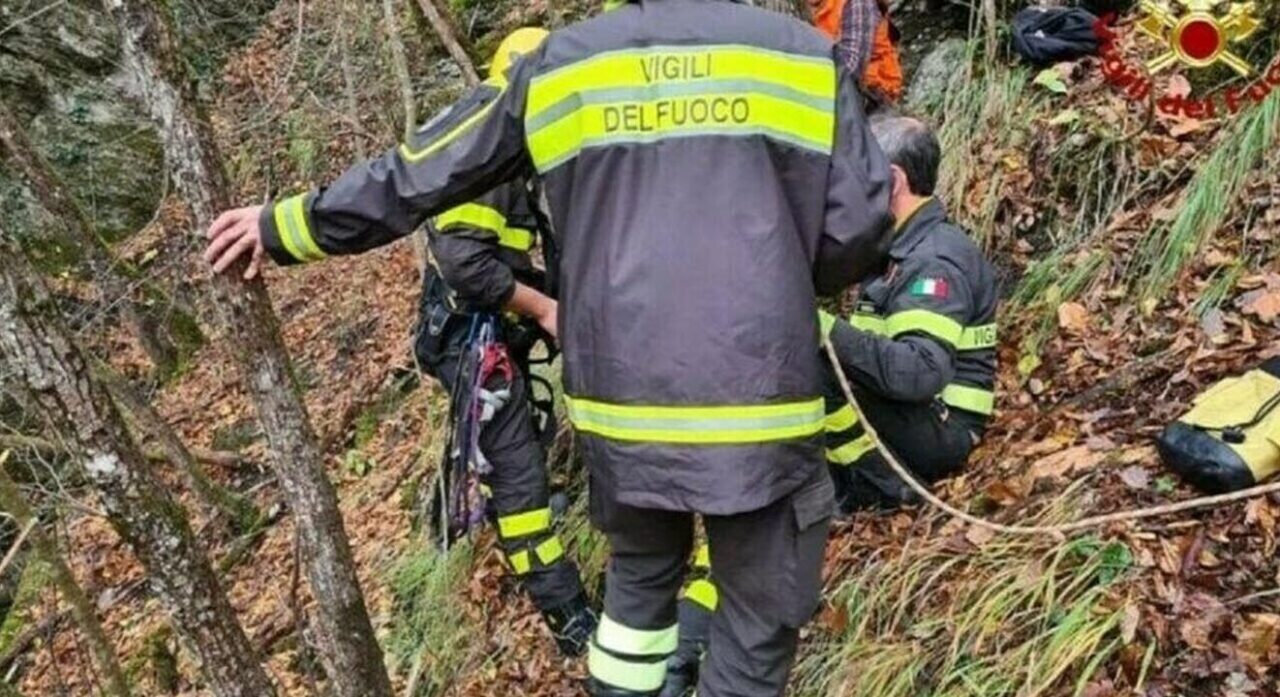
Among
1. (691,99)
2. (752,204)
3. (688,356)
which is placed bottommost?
(688,356)

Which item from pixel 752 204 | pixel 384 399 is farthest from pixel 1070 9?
pixel 384 399

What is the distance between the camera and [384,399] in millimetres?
7277

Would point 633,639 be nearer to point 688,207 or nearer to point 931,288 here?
point 688,207

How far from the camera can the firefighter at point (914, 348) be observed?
3.58m

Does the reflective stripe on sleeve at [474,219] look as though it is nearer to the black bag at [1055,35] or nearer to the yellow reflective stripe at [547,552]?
the yellow reflective stripe at [547,552]

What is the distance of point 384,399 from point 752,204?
5.40 metres

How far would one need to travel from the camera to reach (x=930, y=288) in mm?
3662

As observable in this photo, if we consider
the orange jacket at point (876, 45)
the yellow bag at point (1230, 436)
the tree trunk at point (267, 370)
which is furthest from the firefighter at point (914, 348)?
the tree trunk at point (267, 370)

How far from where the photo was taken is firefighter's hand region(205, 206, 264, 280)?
256 cm

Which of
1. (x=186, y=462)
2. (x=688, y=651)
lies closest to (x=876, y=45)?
(x=688, y=651)

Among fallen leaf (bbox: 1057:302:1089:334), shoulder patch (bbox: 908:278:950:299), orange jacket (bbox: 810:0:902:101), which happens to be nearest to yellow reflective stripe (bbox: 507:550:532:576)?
shoulder patch (bbox: 908:278:950:299)

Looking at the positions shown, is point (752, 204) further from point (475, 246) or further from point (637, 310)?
point (475, 246)

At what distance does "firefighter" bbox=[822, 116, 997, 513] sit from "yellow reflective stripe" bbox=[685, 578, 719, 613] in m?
0.77

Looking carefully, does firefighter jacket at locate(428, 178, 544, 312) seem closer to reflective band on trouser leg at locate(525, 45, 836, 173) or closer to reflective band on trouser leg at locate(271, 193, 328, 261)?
reflective band on trouser leg at locate(271, 193, 328, 261)
